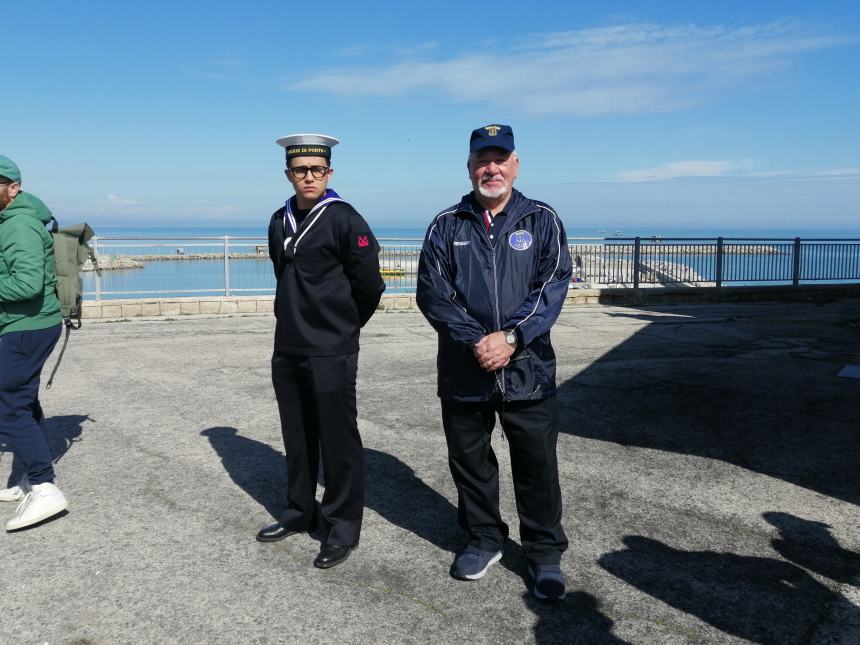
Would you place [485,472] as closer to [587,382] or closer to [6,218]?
[6,218]

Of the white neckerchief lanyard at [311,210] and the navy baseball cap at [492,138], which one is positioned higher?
the navy baseball cap at [492,138]

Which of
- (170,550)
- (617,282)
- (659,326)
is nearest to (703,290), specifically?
(617,282)

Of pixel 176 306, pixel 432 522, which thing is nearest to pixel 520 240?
pixel 432 522

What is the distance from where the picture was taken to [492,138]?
11.7ft

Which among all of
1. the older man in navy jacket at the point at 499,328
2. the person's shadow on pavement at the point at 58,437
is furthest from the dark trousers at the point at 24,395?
the older man in navy jacket at the point at 499,328

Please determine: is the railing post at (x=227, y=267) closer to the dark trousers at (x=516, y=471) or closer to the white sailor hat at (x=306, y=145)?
the white sailor hat at (x=306, y=145)

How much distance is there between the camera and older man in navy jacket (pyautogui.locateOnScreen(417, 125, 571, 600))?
11.5 feet

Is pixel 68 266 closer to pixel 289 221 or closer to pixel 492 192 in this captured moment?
pixel 289 221

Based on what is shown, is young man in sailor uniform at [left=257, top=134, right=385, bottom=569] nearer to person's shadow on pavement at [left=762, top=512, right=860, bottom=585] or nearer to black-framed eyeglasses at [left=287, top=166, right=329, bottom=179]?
black-framed eyeglasses at [left=287, top=166, right=329, bottom=179]

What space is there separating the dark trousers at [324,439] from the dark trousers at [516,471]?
1.82 ft

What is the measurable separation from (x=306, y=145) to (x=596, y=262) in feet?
48.4

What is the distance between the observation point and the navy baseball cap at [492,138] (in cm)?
354

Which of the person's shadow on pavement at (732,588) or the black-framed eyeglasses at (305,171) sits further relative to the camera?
the black-framed eyeglasses at (305,171)

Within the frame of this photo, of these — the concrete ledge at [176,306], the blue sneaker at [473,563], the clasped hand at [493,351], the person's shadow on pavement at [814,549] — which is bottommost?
the person's shadow on pavement at [814,549]
